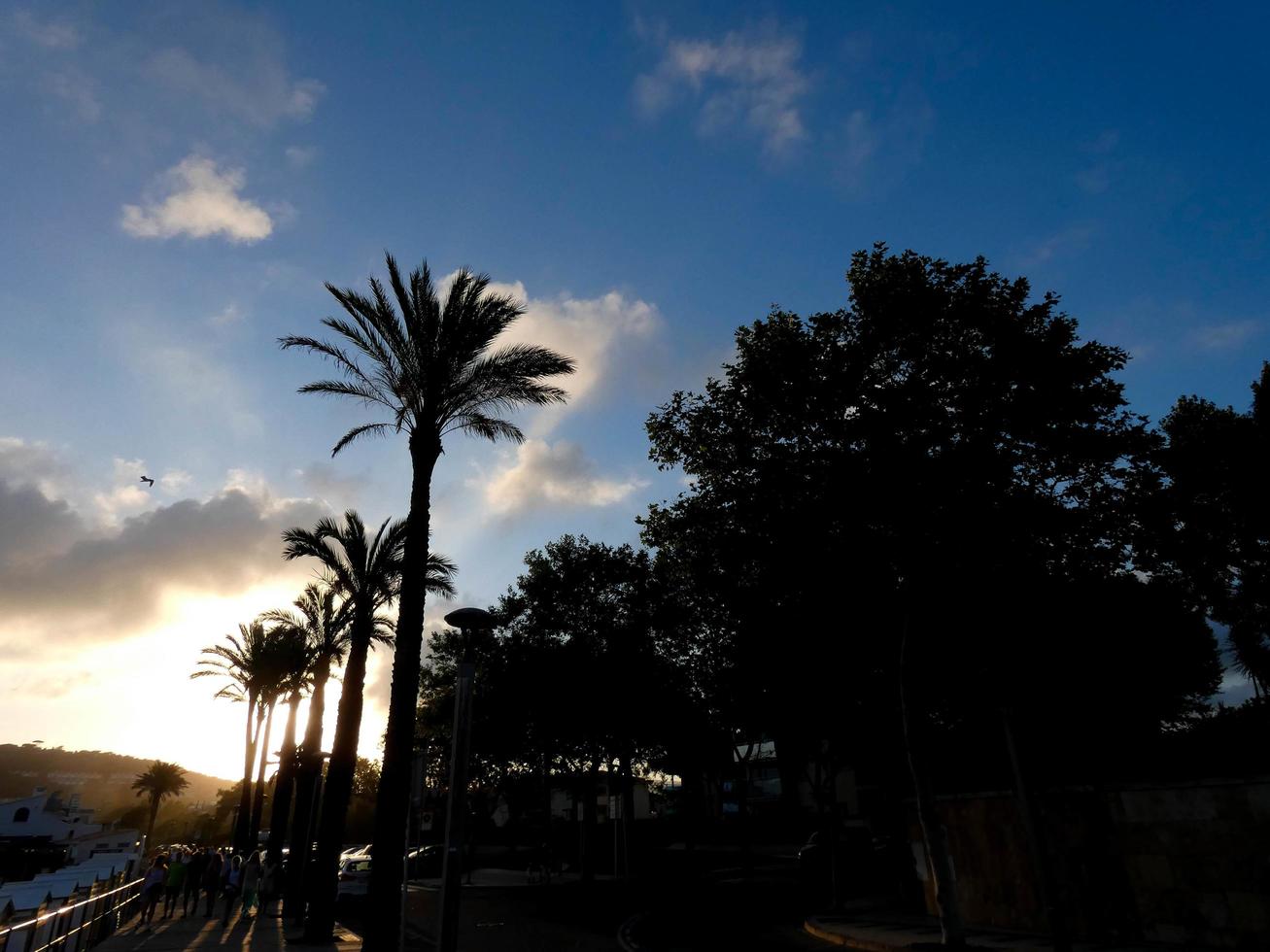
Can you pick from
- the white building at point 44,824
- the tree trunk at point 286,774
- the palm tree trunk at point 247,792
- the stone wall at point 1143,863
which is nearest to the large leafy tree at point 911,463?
the stone wall at point 1143,863

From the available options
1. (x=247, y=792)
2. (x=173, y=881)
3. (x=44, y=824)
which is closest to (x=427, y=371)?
(x=173, y=881)

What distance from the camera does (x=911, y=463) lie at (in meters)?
16.1

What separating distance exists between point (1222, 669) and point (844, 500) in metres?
36.2

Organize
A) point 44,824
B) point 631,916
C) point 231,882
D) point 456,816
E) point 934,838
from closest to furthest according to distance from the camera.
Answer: point 456,816 < point 934,838 < point 631,916 < point 231,882 < point 44,824

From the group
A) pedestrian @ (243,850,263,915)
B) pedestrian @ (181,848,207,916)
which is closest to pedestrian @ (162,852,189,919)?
pedestrian @ (181,848,207,916)

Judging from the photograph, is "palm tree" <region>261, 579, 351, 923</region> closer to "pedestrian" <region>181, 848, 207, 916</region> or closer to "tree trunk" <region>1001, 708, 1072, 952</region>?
"pedestrian" <region>181, 848, 207, 916</region>

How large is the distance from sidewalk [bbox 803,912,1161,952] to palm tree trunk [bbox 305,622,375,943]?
11.3m

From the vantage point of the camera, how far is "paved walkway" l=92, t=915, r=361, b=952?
52.7 ft

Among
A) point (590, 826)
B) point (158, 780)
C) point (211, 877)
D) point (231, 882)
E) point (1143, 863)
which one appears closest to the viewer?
point (1143, 863)

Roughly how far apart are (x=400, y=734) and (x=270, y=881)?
61.2 ft

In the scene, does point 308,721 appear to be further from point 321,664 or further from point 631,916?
point 631,916

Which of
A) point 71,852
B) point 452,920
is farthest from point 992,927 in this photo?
point 71,852

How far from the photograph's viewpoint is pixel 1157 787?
13.4 metres

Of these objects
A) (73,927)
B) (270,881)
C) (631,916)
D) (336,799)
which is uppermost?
(336,799)
